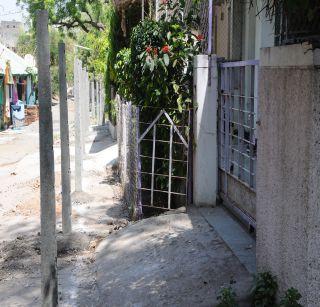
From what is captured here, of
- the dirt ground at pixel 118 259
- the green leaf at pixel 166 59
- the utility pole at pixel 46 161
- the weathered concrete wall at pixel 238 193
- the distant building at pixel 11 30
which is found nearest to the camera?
the utility pole at pixel 46 161

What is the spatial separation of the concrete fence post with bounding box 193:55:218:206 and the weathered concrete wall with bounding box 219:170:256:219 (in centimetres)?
15

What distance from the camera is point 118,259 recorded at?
6.04 metres

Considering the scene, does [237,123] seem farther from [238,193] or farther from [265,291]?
[265,291]

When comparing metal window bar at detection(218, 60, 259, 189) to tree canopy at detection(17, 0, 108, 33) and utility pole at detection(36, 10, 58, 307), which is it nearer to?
Answer: utility pole at detection(36, 10, 58, 307)

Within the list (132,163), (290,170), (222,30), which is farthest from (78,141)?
(290,170)

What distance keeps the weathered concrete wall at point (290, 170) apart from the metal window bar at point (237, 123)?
136 centimetres

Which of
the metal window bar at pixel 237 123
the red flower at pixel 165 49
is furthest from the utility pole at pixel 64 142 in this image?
the metal window bar at pixel 237 123

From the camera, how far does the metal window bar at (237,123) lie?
5871 millimetres

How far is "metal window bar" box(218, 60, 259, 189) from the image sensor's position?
231 inches

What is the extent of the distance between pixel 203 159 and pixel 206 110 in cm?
63

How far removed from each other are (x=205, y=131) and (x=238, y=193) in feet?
3.61

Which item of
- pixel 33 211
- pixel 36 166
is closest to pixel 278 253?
pixel 33 211

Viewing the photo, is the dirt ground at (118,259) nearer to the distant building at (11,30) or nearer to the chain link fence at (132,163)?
the chain link fence at (132,163)

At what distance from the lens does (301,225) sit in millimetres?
3619
